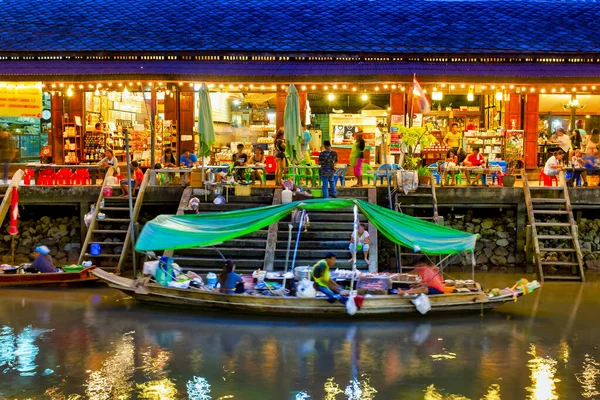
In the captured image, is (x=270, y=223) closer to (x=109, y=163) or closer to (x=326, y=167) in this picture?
(x=326, y=167)

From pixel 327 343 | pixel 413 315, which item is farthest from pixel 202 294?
pixel 413 315

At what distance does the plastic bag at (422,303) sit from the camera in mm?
14922

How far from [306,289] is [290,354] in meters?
2.26

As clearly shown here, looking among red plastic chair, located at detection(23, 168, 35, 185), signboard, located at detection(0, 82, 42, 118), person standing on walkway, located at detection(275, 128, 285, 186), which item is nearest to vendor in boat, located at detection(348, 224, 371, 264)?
person standing on walkway, located at detection(275, 128, 285, 186)

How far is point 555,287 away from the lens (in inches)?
730

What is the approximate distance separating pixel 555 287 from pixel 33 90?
618 inches

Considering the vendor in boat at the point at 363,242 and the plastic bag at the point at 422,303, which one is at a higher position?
the vendor in boat at the point at 363,242

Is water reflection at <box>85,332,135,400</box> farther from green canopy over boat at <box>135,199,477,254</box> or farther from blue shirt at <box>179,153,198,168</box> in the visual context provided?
blue shirt at <box>179,153,198,168</box>

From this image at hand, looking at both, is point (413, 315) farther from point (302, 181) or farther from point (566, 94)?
point (566, 94)

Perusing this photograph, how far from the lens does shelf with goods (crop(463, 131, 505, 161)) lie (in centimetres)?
2472

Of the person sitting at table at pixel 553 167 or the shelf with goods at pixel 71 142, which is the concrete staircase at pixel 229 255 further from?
the person sitting at table at pixel 553 167

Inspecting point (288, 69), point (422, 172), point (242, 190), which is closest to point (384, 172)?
point (422, 172)

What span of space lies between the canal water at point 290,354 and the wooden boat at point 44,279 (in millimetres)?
1216

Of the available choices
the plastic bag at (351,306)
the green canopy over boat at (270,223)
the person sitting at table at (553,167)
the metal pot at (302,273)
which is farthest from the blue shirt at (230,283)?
the person sitting at table at (553,167)
